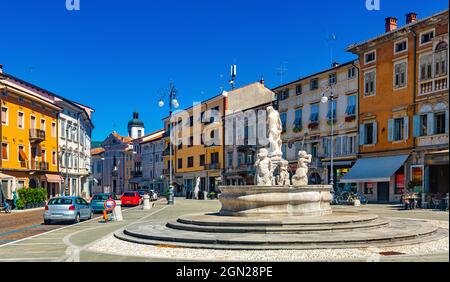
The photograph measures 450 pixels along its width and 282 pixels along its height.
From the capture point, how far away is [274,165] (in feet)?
67.3

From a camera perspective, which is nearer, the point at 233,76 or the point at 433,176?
the point at 433,176

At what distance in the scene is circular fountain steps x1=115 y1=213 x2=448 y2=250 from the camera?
40.6 feet

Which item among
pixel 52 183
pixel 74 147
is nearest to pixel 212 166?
pixel 74 147

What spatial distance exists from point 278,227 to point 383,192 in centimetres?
2562

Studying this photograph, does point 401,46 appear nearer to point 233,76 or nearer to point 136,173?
point 233,76

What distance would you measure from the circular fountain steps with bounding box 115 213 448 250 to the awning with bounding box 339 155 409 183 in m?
20.0

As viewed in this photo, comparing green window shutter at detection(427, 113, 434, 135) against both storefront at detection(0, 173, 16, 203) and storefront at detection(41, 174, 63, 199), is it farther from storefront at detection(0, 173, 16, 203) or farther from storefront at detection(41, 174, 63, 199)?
storefront at detection(41, 174, 63, 199)

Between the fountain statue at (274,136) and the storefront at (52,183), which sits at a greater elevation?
the fountain statue at (274,136)

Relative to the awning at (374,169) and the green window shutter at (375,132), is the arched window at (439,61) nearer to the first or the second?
the awning at (374,169)

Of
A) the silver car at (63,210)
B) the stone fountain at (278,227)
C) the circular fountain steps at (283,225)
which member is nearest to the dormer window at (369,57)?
the stone fountain at (278,227)

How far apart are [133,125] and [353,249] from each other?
4225 inches

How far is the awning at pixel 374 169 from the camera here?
115ft

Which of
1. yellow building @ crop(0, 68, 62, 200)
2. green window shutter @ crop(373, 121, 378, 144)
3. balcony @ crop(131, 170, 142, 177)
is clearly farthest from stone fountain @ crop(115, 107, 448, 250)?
balcony @ crop(131, 170, 142, 177)

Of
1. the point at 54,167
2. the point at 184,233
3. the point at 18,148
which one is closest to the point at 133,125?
the point at 54,167
